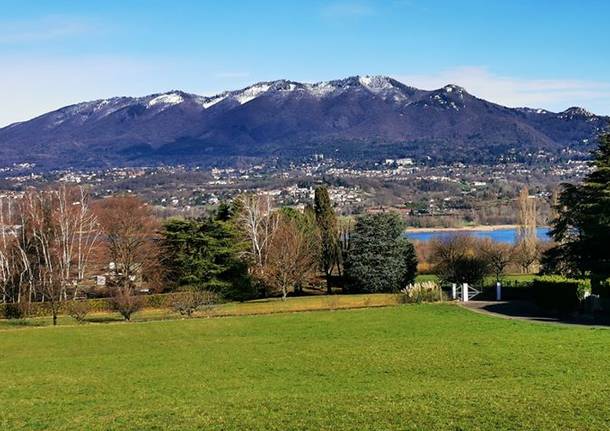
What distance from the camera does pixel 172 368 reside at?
60.8 ft

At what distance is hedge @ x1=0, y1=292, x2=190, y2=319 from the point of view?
3550cm

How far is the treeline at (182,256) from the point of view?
134 ft

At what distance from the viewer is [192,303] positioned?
33.0 m

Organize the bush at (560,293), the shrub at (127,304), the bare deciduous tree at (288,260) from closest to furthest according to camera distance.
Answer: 1. the bush at (560,293)
2. the shrub at (127,304)
3. the bare deciduous tree at (288,260)

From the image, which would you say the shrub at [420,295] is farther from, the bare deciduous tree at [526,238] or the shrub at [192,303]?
the bare deciduous tree at [526,238]

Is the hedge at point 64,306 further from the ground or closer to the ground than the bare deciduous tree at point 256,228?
closer to the ground

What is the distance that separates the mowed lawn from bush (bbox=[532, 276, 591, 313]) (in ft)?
11.4

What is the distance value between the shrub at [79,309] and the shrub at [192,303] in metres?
4.32

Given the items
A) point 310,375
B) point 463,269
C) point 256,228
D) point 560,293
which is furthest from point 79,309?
point 560,293

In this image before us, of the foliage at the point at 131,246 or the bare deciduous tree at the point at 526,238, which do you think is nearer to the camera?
the foliage at the point at 131,246

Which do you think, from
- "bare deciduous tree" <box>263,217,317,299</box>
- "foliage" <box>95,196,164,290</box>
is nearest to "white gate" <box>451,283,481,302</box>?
"bare deciduous tree" <box>263,217,317,299</box>

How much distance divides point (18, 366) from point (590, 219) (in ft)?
79.7

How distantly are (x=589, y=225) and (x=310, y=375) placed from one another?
19927 millimetres

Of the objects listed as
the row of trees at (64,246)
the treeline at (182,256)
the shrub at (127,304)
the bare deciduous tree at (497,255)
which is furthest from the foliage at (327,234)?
the shrub at (127,304)
